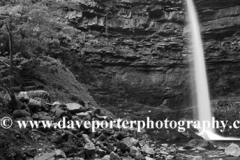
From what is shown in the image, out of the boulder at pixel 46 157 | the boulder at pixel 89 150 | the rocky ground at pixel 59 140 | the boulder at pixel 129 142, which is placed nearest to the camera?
the boulder at pixel 46 157

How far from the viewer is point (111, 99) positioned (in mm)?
28797

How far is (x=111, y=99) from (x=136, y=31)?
684 cm

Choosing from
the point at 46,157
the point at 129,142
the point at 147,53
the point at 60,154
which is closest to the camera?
the point at 46,157

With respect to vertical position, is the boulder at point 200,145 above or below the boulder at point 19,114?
below

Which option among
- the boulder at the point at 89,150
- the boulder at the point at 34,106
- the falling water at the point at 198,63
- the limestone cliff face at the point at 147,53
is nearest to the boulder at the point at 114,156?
the boulder at the point at 89,150

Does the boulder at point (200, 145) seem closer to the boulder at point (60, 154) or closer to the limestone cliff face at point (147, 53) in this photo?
the boulder at point (60, 154)

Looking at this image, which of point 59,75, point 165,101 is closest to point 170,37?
point 165,101

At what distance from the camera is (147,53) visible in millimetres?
29047

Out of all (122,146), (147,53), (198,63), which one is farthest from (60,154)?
(198,63)

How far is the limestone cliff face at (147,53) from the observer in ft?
93.7

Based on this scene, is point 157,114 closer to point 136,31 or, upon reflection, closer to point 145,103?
point 145,103

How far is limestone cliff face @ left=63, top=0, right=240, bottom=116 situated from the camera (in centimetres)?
2855

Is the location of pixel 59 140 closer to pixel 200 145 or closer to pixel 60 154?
pixel 60 154

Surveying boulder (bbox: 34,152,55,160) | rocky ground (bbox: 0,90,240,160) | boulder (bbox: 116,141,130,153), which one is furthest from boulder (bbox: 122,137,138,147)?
boulder (bbox: 34,152,55,160)
